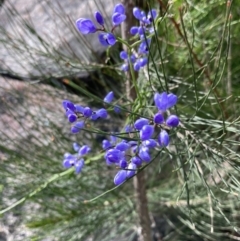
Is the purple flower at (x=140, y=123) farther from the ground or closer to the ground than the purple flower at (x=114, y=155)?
farther from the ground

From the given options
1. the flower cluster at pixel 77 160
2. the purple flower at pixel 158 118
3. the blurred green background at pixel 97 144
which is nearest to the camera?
the purple flower at pixel 158 118

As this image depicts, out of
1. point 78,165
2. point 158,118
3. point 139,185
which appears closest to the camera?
point 158,118

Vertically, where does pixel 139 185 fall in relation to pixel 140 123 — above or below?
above

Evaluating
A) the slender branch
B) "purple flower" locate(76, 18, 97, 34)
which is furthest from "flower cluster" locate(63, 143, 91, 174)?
"purple flower" locate(76, 18, 97, 34)

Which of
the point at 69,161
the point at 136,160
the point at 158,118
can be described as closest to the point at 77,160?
the point at 69,161

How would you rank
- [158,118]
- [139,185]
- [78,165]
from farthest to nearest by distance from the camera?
[139,185]
[78,165]
[158,118]

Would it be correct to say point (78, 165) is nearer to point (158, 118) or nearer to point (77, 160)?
point (77, 160)

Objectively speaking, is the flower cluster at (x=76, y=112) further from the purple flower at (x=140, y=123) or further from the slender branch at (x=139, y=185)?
the slender branch at (x=139, y=185)

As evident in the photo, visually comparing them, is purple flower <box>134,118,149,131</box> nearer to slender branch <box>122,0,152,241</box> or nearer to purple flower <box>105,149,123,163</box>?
purple flower <box>105,149,123,163</box>

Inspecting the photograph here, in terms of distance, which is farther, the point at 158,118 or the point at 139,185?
the point at 139,185

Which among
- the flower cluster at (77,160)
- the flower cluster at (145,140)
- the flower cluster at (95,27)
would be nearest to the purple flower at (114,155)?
the flower cluster at (145,140)

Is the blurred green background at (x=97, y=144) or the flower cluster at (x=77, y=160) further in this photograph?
the blurred green background at (x=97, y=144)
